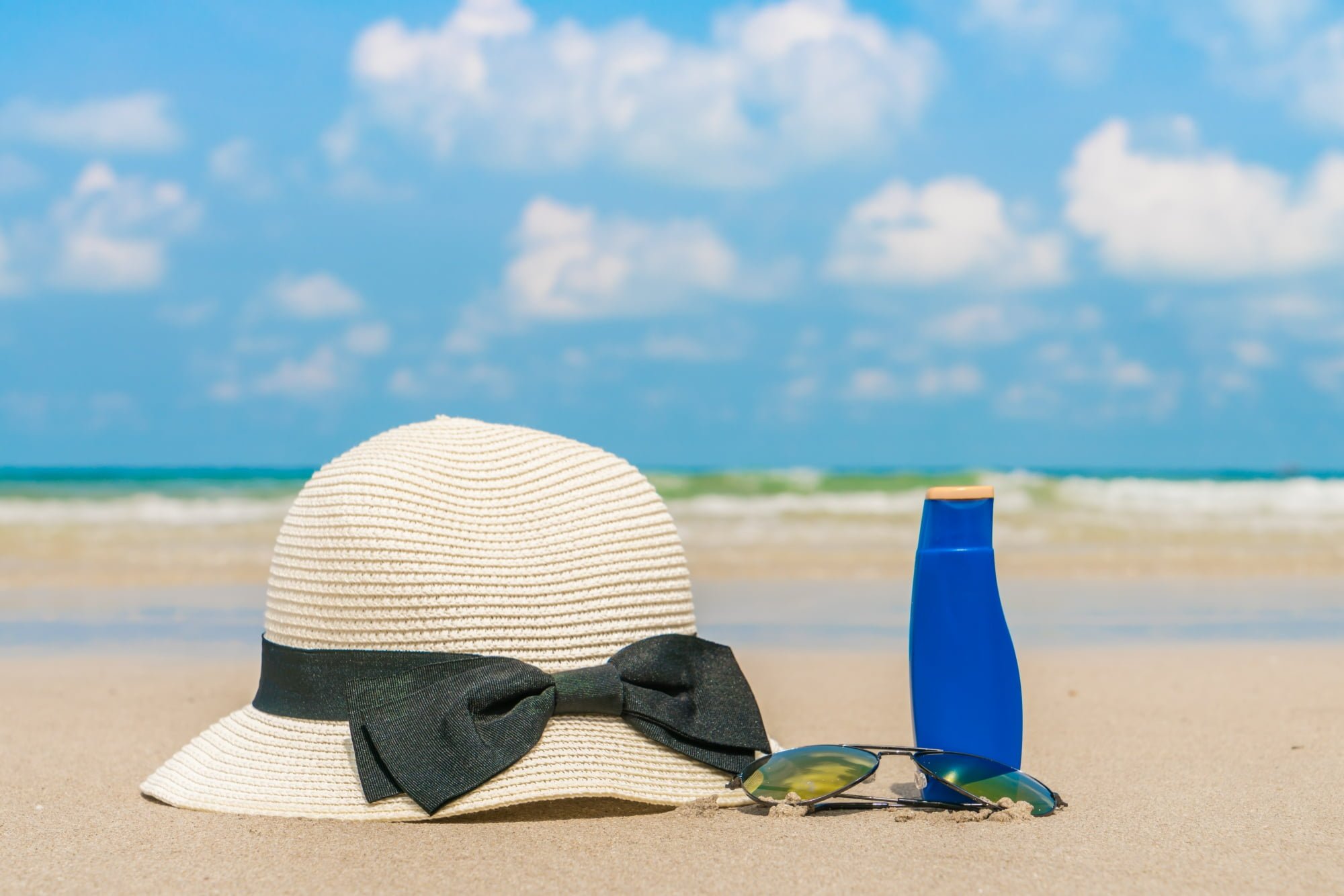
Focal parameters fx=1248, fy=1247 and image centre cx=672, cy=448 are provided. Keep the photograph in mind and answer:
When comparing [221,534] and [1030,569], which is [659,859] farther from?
[221,534]

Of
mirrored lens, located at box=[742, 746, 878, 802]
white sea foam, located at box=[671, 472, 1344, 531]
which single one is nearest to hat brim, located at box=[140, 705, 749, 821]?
mirrored lens, located at box=[742, 746, 878, 802]

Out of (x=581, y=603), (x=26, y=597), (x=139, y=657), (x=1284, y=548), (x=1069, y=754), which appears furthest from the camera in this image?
(x=1284, y=548)

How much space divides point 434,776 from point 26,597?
658cm

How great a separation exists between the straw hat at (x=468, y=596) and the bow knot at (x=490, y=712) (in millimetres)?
40

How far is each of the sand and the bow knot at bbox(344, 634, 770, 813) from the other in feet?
0.42

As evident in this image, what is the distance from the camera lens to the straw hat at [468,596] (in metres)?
2.60

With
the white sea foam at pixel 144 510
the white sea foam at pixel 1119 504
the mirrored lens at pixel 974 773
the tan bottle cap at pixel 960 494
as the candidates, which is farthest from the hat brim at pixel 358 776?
the white sea foam at pixel 144 510

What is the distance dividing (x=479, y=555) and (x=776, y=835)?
841 mm

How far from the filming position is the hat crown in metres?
2.63

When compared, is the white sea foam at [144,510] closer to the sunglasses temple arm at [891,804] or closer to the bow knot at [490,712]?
the bow knot at [490,712]

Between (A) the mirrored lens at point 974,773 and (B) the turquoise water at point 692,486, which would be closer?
(A) the mirrored lens at point 974,773

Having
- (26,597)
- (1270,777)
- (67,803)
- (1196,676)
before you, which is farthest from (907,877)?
(26,597)

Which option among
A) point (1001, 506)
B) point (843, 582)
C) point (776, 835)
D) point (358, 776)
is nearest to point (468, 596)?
point (358, 776)

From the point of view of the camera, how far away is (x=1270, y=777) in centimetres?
321
